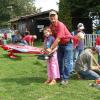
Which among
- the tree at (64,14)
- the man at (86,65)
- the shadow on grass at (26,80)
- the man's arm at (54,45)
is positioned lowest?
the shadow on grass at (26,80)

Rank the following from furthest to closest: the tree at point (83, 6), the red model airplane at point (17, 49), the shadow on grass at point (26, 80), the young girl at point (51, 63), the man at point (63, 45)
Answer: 1. the tree at point (83, 6)
2. the red model airplane at point (17, 49)
3. the shadow on grass at point (26, 80)
4. the young girl at point (51, 63)
5. the man at point (63, 45)

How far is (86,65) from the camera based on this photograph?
1155 cm

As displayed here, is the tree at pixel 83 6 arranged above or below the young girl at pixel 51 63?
above

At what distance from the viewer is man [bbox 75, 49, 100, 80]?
1130 centimetres

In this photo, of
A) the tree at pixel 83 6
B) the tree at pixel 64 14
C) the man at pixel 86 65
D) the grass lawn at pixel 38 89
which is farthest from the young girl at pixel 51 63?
the tree at pixel 83 6

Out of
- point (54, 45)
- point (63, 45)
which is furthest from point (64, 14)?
point (54, 45)

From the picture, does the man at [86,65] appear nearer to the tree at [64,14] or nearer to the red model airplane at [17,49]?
the red model airplane at [17,49]

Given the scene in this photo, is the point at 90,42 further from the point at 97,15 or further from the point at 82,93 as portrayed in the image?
the point at 82,93

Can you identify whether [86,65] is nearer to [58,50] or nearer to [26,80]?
[58,50]

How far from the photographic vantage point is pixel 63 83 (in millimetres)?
10523

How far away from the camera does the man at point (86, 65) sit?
11.3m

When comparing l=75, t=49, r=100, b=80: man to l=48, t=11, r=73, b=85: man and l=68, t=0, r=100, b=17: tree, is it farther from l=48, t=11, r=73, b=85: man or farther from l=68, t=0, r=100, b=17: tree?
l=68, t=0, r=100, b=17: tree

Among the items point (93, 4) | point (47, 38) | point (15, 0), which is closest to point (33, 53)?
point (47, 38)

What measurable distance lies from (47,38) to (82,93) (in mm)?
2172
